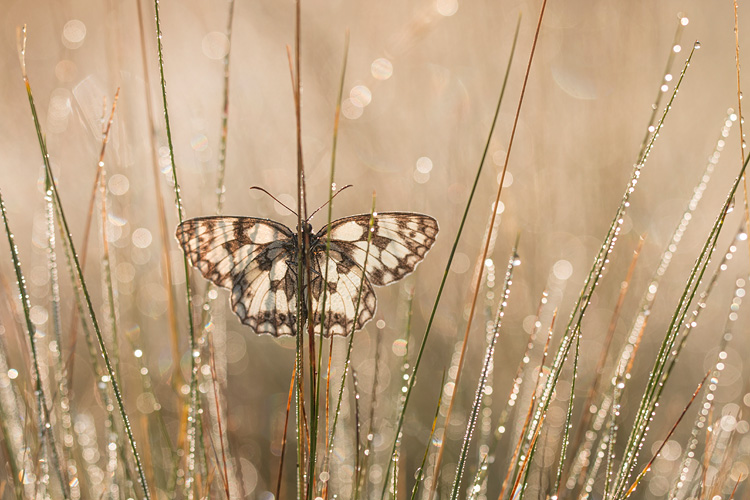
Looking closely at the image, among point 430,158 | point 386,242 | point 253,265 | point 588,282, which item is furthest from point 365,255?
point 430,158

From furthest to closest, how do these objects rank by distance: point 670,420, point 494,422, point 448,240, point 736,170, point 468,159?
1. point 736,170
2. point 468,159
3. point 448,240
4. point 494,422
5. point 670,420

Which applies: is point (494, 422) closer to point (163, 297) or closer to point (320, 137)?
point (163, 297)

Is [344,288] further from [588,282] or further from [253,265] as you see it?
[588,282]

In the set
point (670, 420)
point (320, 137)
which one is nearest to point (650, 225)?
point (670, 420)

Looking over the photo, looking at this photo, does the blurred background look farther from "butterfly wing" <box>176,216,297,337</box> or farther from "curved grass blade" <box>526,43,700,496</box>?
"curved grass blade" <box>526,43,700,496</box>

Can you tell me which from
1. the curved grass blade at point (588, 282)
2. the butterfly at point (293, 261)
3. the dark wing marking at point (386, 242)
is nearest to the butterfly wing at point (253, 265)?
the butterfly at point (293, 261)

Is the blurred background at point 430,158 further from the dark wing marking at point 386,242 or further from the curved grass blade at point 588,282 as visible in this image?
the curved grass blade at point 588,282
